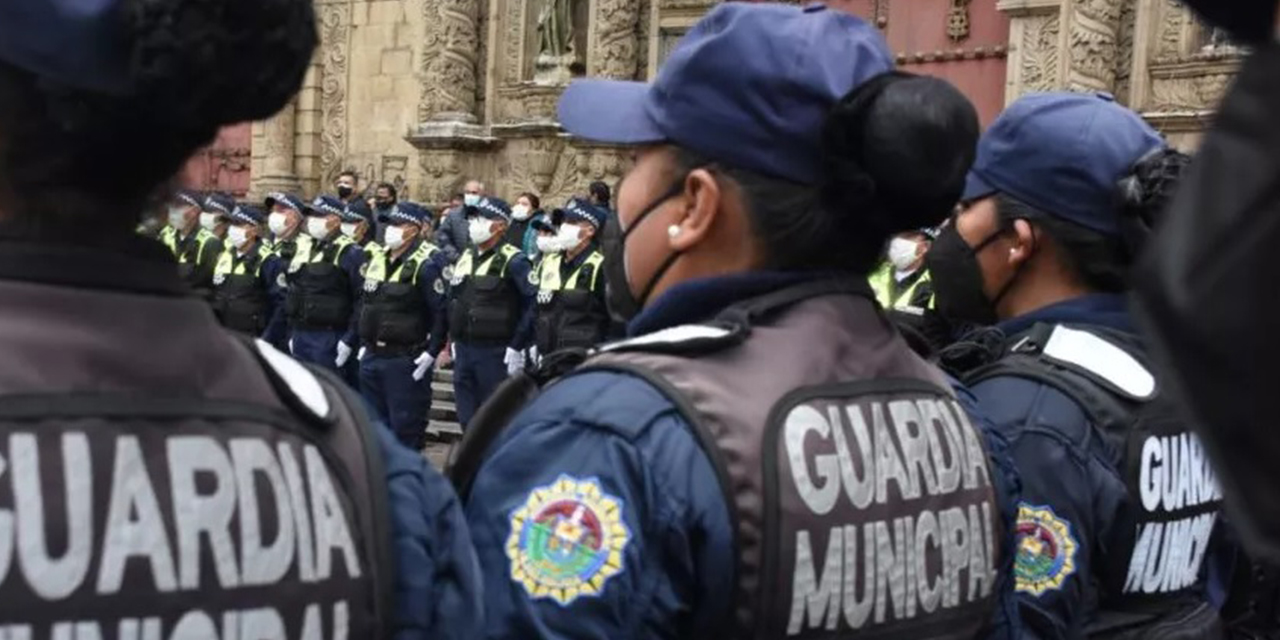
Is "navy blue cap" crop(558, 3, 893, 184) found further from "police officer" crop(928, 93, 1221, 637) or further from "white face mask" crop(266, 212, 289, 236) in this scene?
"white face mask" crop(266, 212, 289, 236)

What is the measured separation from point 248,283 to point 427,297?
226cm

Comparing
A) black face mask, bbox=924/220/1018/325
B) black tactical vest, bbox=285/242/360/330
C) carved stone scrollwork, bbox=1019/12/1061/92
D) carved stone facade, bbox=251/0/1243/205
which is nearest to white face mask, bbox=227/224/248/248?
carved stone facade, bbox=251/0/1243/205

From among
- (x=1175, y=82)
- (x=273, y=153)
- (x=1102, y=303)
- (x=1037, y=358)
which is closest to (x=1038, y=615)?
(x=1037, y=358)

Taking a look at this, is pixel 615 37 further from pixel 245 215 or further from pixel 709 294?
pixel 709 294

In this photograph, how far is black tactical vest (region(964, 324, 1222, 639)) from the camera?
2.66m

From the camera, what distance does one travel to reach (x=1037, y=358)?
2750mm

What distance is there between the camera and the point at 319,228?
12.9 meters

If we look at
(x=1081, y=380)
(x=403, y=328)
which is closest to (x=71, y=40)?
(x=1081, y=380)

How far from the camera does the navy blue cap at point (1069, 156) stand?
112 inches

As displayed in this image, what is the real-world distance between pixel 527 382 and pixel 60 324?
2.61 ft

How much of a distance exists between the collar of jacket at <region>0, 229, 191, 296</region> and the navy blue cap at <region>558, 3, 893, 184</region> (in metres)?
0.78

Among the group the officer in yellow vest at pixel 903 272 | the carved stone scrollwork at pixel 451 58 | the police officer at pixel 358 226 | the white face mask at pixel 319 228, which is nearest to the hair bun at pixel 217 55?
the officer in yellow vest at pixel 903 272

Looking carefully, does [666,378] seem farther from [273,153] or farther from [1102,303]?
[273,153]

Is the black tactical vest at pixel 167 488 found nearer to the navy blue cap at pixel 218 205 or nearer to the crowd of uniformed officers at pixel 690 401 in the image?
the crowd of uniformed officers at pixel 690 401
